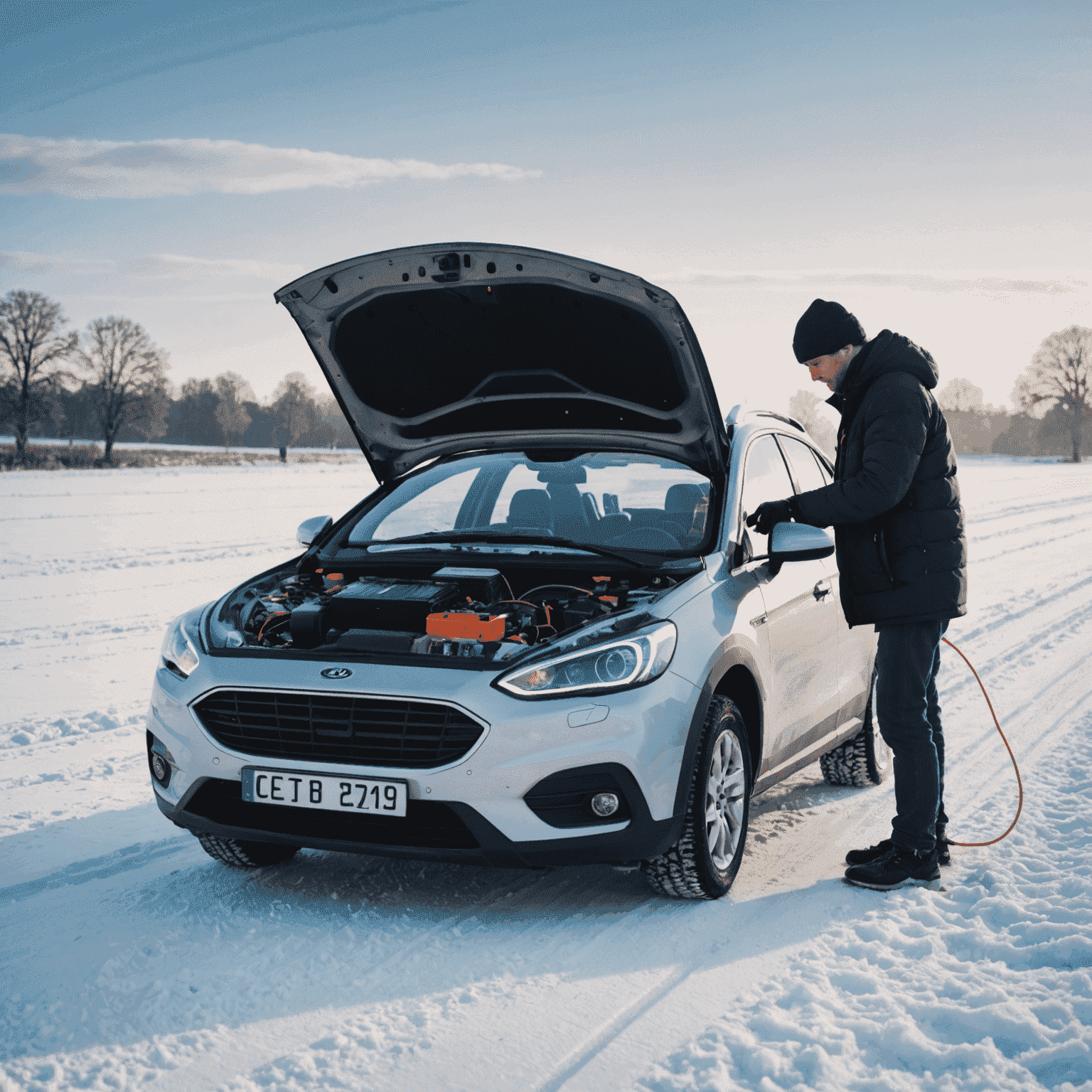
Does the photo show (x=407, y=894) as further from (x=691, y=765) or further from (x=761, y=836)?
(x=761, y=836)

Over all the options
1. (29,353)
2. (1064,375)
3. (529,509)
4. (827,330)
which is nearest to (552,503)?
(529,509)

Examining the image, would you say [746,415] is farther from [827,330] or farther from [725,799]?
[725,799]

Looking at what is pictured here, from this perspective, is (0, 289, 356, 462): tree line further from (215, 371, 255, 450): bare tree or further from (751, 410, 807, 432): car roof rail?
(751, 410, 807, 432): car roof rail

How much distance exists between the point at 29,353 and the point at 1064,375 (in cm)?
6573

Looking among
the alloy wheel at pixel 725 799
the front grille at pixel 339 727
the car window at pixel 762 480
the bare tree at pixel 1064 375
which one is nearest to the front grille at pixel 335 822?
the front grille at pixel 339 727

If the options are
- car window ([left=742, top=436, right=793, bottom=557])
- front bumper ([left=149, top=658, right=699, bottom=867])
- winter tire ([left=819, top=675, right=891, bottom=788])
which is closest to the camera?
front bumper ([left=149, top=658, right=699, bottom=867])

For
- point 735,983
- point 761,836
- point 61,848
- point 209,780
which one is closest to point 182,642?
point 209,780

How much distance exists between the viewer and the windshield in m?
4.50

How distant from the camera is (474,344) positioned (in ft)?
15.9

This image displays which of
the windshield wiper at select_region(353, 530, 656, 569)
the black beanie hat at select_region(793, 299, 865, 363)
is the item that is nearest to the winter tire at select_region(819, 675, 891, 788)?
the windshield wiper at select_region(353, 530, 656, 569)

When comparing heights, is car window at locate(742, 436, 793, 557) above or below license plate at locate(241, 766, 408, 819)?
above

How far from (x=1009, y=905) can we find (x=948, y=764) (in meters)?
1.84

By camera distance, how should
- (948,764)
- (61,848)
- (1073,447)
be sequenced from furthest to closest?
(1073,447) < (948,764) < (61,848)

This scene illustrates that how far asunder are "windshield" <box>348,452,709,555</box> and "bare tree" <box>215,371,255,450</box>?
93.7 m
